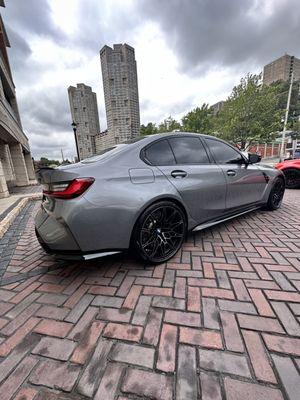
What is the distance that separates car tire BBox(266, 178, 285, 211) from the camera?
383 cm

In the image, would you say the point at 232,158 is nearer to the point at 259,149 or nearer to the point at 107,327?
the point at 107,327

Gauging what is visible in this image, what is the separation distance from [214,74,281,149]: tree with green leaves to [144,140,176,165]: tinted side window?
16070 mm

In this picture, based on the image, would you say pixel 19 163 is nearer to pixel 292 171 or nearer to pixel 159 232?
pixel 159 232

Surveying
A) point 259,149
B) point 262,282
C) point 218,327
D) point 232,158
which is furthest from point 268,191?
point 259,149

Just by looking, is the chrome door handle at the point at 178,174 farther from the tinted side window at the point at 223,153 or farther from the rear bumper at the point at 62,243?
the rear bumper at the point at 62,243

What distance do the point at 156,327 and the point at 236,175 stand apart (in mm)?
2364

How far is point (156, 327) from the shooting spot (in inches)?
54.6

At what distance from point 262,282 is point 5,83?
16.5 m

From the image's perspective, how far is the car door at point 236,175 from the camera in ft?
9.25

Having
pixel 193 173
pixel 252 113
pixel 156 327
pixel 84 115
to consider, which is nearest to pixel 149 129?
pixel 252 113

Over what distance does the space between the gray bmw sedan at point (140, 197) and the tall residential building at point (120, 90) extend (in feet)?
124

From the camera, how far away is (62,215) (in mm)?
1657

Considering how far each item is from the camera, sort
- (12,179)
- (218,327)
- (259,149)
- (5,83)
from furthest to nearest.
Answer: (259,149), (12,179), (5,83), (218,327)

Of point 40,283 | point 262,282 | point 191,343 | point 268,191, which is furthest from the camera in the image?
point 268,191
